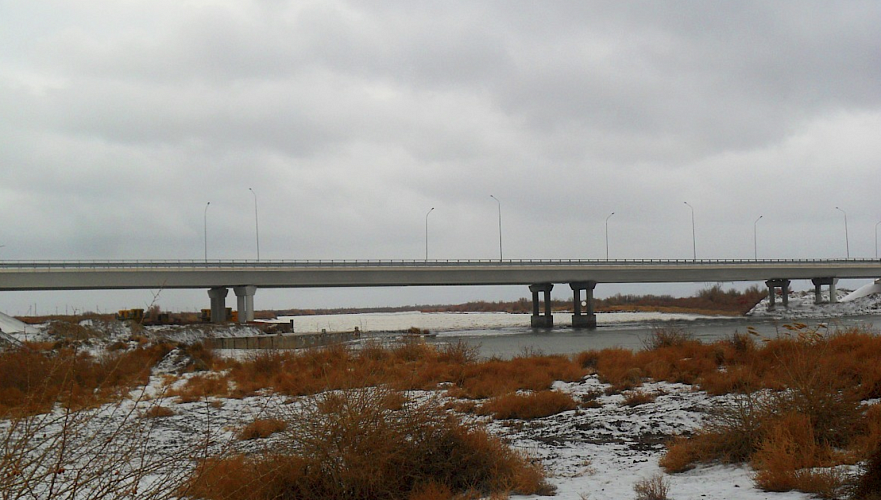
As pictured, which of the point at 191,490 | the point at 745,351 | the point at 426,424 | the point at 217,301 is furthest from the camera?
the point at 217,301

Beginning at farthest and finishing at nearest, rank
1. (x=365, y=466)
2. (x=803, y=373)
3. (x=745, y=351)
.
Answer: (x=745, y=351), (x=803, y=373), (x=365, y=466)

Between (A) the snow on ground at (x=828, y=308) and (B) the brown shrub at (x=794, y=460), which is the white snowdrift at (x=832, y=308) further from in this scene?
(B) the brown shrub at (x=794, y=460)

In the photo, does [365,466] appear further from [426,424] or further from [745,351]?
[745,351]

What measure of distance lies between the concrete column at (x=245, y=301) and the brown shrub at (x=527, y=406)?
164ft

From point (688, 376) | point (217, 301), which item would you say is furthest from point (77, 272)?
point (688, 376)

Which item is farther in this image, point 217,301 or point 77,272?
point 217,301

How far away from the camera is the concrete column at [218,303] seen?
207 ft

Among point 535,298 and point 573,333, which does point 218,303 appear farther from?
point 535,298

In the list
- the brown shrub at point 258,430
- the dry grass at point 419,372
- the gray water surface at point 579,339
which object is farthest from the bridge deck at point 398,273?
the brown shrub at point 258,430

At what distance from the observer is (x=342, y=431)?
784 centimetres

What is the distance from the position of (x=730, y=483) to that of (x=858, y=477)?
4.79 feet

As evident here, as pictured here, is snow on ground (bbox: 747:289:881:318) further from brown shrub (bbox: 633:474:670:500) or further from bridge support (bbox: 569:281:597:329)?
brown shrub (bbox: 633:474:670:500)

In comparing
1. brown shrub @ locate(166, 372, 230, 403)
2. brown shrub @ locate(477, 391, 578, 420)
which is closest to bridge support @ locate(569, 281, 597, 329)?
brown shrub @ locate(166, 372, 230, 403)

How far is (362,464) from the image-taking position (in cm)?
770
